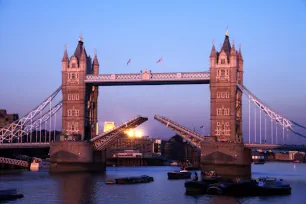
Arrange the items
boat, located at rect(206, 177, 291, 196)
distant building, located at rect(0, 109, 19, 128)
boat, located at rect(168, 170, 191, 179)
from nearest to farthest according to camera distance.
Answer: boat, located at rect(206, 177, 291, 196)
boat, located at rect(168, 170, 191, 179)
distant building, located at rect(0, 109, 19, 128)

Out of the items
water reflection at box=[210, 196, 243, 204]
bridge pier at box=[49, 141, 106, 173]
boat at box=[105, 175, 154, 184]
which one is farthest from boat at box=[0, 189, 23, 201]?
bridge pier at box=[49, 141, 106, 173]

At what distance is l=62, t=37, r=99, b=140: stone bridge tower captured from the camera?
88.5 metres

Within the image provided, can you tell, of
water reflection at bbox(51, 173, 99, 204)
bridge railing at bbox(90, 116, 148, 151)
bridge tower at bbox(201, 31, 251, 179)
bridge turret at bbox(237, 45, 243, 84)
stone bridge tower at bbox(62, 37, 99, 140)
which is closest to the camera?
water reflection at bbox(51, 173, 99, 204)

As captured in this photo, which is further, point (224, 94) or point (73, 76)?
point (73, 76)

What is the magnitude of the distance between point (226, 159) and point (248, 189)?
16654 millimetres

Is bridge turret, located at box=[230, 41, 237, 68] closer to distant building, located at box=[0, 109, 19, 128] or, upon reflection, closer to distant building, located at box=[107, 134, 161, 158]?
distant building, located at box=[0, 109, 19, 128]

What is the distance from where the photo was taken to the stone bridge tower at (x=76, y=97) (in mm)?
88500

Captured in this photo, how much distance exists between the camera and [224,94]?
81.9 metres

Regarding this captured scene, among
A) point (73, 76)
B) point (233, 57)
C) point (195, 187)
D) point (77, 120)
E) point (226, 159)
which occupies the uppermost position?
point (233, 57)

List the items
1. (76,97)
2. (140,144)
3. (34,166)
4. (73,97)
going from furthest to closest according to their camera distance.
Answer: (140,144) < (34,166) < (73,97) < (76,97)

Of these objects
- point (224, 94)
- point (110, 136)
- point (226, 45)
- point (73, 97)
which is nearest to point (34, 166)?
point (73, 97)

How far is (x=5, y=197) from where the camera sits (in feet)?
173

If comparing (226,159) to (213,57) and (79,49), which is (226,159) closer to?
(213,57)

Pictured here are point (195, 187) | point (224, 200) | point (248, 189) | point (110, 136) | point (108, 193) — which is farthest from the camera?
point (110, 136)
